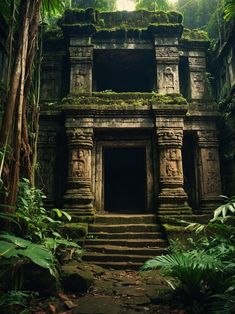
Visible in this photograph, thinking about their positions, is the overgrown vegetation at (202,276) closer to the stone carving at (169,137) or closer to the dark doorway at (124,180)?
the stone carving at (169,137)

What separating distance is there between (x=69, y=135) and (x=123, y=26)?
403 cm

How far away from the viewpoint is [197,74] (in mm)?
9758

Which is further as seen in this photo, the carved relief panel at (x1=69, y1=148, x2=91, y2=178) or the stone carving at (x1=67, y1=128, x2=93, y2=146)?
the stone carving at (x1=67, y1=128, x2=93, y2=146)

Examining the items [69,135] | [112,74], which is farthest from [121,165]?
[69,135]

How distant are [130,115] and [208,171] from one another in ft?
9.43

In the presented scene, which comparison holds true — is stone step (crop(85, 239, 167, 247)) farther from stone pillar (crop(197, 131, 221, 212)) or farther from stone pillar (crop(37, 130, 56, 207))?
stone pillar (crop(37, 130, 56, 207))

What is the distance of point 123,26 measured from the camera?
375 inches

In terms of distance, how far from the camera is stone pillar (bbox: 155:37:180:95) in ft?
29.9

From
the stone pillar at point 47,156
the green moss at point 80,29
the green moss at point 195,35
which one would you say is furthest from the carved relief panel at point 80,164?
the green moss at point 195,35

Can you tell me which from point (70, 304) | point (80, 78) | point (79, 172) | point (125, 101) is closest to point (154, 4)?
point (80, 78)

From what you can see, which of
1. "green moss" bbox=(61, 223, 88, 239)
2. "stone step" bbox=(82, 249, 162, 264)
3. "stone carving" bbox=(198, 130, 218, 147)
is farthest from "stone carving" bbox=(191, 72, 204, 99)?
"stone step" bbox=(82, 249, 162, 264)

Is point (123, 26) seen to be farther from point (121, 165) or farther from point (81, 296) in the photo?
point (81, 296)

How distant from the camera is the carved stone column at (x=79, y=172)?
7984 mm

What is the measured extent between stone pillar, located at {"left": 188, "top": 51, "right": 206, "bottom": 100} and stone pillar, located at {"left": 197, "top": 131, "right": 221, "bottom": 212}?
1370 mm
